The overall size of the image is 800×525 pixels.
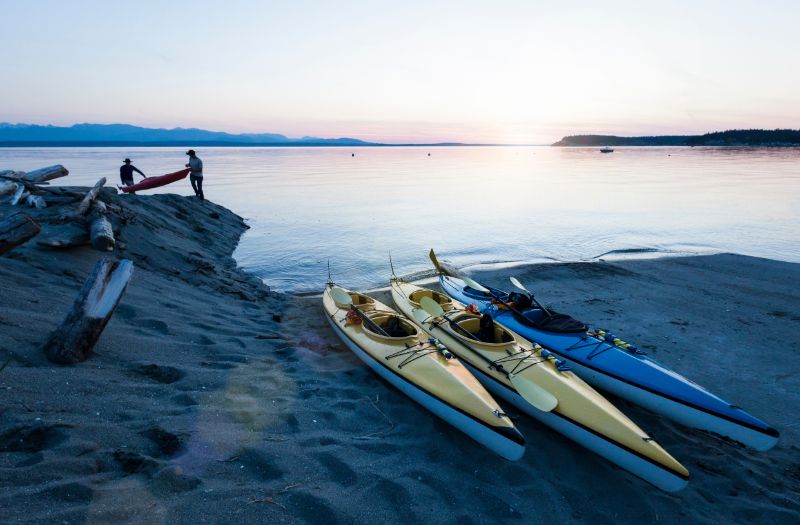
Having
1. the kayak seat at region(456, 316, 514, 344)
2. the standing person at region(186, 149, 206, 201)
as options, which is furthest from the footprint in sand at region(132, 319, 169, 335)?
the standing person at region(186, 149, 206, 201)

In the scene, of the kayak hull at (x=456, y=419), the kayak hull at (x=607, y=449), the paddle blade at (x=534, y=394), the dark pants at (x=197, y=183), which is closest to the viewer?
the kayak hull at (x=607, y=449)

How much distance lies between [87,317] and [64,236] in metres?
4.61

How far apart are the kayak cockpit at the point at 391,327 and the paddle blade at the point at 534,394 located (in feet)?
6.31

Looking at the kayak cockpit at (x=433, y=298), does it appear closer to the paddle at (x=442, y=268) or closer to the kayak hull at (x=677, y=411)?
the paddle at (x=442, y=268)

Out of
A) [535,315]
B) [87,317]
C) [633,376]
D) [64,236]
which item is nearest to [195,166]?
[64,236]

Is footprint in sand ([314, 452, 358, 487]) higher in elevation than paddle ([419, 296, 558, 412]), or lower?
lower

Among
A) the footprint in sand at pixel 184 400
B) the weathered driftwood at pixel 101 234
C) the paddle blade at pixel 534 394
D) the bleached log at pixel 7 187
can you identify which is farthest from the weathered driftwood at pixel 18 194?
the paddle blade at pixel 534 394

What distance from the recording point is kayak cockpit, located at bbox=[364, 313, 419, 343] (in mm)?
7276

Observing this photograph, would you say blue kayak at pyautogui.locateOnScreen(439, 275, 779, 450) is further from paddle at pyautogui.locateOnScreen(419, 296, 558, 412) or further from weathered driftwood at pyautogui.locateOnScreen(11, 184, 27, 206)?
weathered driftwood at pyautogui.locateOnScreen(11, 184, 27, 206)

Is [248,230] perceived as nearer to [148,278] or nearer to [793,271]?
[148,278]

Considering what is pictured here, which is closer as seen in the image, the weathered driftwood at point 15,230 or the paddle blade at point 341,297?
the weathered driftwood at point 15,230

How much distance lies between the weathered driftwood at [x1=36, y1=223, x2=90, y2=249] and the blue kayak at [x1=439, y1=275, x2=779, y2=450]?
28.4 feet

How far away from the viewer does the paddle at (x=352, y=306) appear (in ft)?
25.0

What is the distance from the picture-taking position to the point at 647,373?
6363 millimetres
